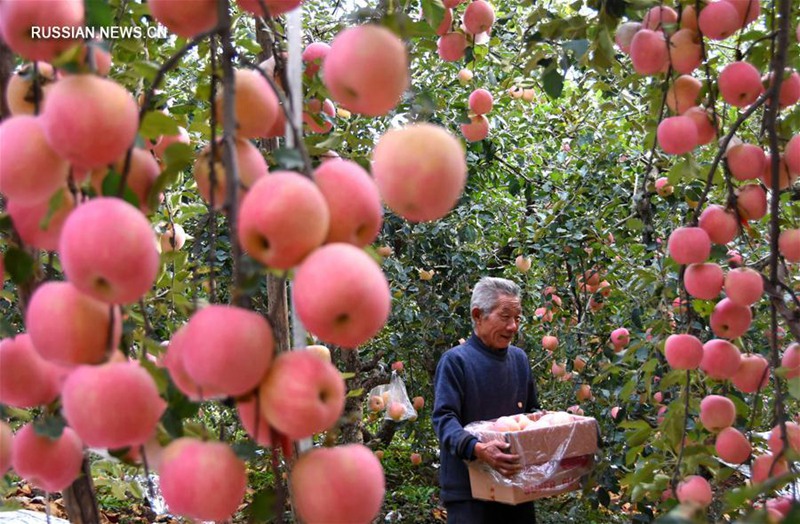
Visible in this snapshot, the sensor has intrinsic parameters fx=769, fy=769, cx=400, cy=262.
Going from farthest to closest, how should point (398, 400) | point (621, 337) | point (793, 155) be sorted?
1. point (398, 400)
2. point (621, 337)
3. point (793, 155)

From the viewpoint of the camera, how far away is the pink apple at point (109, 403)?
510 millimetres

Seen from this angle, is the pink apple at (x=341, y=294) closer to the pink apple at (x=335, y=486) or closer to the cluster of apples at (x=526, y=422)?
the pink apple at (x=335, y=486)

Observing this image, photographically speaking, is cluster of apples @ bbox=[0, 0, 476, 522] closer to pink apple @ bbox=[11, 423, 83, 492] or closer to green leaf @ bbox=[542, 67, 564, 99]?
pink apple @ bbox=[11, 423, 83, 492]

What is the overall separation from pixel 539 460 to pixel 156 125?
1.81m

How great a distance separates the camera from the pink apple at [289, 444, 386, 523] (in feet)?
1.69

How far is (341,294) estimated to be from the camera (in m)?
0.47

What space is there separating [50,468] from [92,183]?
26cm

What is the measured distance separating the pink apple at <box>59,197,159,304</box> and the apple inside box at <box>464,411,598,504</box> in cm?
178

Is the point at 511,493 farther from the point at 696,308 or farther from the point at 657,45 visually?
the point at 657,45

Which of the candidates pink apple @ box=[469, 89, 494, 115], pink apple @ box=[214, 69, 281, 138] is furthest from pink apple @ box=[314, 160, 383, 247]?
pink apple @ box=[469, 89, 494, 115]

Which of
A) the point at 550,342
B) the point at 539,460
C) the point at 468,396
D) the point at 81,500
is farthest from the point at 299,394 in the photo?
the point at 550,342

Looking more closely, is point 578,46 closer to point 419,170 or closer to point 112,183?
point 419,170

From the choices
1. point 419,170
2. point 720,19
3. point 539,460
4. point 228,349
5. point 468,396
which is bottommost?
point 539,460

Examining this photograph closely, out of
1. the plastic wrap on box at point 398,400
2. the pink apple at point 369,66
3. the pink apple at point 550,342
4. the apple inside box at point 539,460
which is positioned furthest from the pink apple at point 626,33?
the plastic wrap on box at point 398,400
